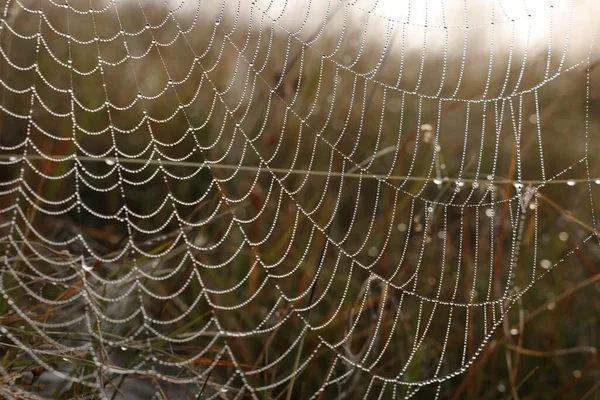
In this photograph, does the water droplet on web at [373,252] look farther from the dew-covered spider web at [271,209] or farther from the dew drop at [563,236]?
the dew drop at [563,236]

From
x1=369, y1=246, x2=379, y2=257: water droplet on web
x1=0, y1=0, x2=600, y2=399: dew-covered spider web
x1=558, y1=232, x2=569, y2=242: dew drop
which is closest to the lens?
x1=0, y1=0, x2=600, y2=399: dew-covered spider web

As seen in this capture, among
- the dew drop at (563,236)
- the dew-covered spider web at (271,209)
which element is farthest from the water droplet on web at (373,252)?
the dew drop at (563,236)

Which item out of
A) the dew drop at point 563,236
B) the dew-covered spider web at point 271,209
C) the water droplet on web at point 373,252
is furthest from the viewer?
the dew drop at point 563,236

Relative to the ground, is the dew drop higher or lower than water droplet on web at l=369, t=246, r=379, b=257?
higher

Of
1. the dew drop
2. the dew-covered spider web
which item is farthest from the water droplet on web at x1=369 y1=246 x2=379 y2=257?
the dew drop

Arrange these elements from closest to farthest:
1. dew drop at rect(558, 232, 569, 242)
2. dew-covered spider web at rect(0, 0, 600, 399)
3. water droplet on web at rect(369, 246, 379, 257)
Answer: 1. dew-covered spider web at rect(0, 0, 600, 399)
2. water droplet on web at rect(369, 246, 379, 257)
3. dew drop at rect(558, 232, 569, 242)

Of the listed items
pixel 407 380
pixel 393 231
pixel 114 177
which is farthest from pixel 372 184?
pixel 407 380

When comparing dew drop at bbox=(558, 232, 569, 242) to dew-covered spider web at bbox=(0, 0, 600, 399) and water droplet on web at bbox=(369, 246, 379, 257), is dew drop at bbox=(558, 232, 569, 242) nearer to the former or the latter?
dew-covered spider web at bbox=(0, 0, 600, 399)

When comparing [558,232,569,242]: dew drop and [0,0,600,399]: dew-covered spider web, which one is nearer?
[0,0,600,399]: dew-covered spider web

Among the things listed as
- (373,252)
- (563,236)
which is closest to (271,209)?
(373,252)

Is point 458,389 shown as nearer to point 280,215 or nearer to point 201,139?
point 280,215
